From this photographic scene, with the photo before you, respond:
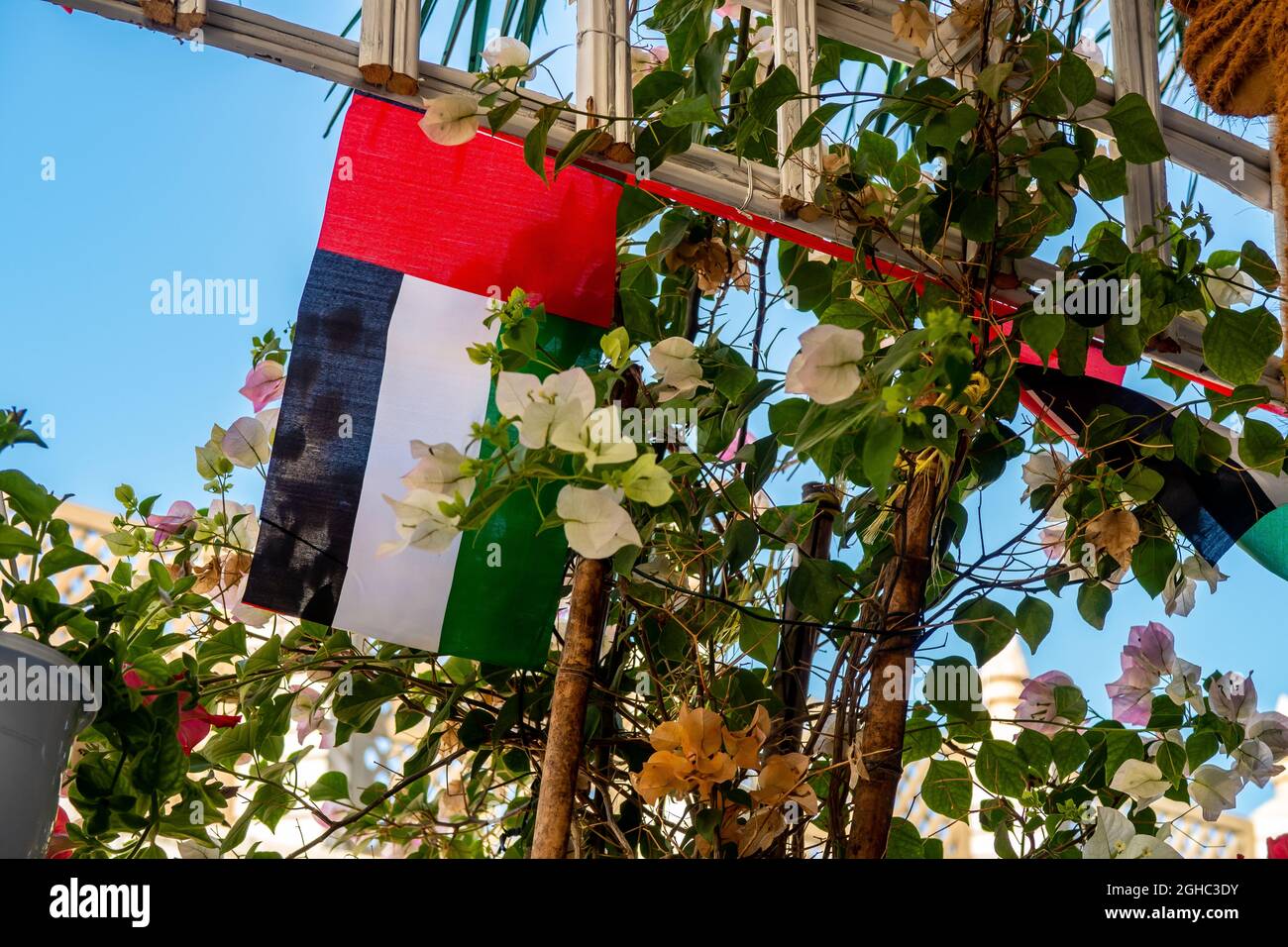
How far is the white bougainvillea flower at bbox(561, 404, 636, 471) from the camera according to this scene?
0.62 meters

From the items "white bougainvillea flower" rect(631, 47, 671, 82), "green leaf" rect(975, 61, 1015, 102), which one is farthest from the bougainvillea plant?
"white bougainvillea flower" rect(631, 47, 671, 82)

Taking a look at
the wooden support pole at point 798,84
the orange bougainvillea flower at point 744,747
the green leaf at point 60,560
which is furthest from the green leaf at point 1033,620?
the green leaf at point 60,560

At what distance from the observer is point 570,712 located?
2.78ft

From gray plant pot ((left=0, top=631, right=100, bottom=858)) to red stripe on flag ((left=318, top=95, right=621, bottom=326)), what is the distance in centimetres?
44

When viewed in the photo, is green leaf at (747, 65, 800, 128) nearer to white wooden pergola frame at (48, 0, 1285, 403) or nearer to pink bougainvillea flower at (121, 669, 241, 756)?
white wooden pergola frame at (48, 0, 1285, 403)

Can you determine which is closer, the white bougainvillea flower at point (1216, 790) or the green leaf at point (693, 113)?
the green leaf at point (693, 113)

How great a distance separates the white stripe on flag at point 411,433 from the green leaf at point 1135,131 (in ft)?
1.82

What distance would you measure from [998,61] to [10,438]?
83cm

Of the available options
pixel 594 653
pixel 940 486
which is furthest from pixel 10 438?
pixel 940 486

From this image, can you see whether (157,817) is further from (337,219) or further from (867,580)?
(867,580)

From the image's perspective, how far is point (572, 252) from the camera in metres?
1.01

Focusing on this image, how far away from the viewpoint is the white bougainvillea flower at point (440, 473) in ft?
2.12

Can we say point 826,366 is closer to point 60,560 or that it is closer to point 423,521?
point 423,521

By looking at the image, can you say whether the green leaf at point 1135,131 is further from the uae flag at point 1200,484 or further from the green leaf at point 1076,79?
the uae flag at point 1200,484
